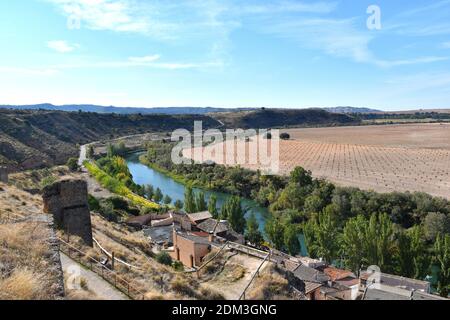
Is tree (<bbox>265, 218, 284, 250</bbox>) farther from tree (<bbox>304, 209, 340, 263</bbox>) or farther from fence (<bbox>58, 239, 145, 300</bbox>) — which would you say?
fence (<bbox>58, 239, 145, 300</bbox>)

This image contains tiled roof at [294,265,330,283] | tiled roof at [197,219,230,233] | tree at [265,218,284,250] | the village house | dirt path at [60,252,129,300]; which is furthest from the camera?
tree at [265,218,284,250]

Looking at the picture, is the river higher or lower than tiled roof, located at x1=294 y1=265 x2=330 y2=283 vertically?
lower

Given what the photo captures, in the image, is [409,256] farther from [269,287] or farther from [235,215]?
[269,287]

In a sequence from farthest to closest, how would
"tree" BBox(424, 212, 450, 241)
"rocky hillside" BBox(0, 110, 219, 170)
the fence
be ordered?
"rocky hillside" BBox(0, 110, 219, 170) < "tree" BBox(424, 212, 450, 241) < the fence

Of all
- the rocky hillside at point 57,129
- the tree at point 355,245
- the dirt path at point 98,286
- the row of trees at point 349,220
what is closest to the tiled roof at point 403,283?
the row of trees at point 349,220

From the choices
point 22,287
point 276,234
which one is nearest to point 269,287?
point 22,287

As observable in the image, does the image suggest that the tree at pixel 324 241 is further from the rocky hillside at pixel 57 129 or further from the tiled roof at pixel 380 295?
the rocky hillside at pixel 57 129

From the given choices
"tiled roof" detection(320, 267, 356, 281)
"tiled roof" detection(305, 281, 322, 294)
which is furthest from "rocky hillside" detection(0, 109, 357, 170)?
"tiled roof" detection(305, 281, 322, 294)
